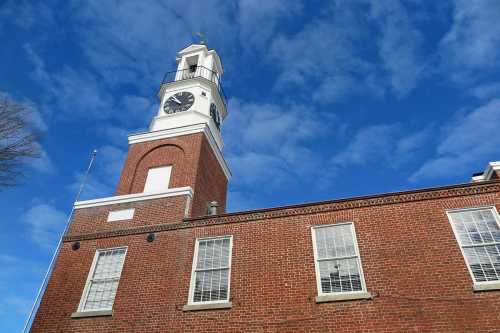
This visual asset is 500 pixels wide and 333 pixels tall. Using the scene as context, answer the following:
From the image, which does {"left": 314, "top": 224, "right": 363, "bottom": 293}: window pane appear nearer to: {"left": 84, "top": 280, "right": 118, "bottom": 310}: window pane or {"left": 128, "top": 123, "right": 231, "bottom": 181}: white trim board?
{"left": 84, "top": 280, "right": 118, "bottom": 310}: window pane

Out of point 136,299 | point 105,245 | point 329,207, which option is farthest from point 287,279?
point 105,245

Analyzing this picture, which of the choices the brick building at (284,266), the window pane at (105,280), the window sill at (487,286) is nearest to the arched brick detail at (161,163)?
the brick building at (284,266)

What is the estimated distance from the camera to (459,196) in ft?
41.6

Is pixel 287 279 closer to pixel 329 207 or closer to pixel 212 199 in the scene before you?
pixel 329 207

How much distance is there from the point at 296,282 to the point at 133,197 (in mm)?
8476

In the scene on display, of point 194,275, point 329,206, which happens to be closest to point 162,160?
point 194,275

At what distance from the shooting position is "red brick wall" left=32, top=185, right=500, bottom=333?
34.6 ft

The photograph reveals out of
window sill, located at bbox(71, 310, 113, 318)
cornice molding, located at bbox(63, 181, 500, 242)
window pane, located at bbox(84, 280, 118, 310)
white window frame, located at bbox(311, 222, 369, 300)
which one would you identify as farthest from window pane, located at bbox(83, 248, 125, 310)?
white window frame, located at bbox(311, 222, 369, 300)

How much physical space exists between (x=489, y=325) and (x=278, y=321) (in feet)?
19.3

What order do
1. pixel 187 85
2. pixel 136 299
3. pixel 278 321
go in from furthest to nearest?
pixel 187 85 < pixel 136 299 < pixel 278 321

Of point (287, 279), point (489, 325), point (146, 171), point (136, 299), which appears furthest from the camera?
point (146, 171)

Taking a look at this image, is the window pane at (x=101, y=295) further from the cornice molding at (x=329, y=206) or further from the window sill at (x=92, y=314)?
the cornice molding at (x=329, y=206)

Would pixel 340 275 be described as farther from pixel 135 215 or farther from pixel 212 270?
pixel 135 215

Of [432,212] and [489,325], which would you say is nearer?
[489,325]
